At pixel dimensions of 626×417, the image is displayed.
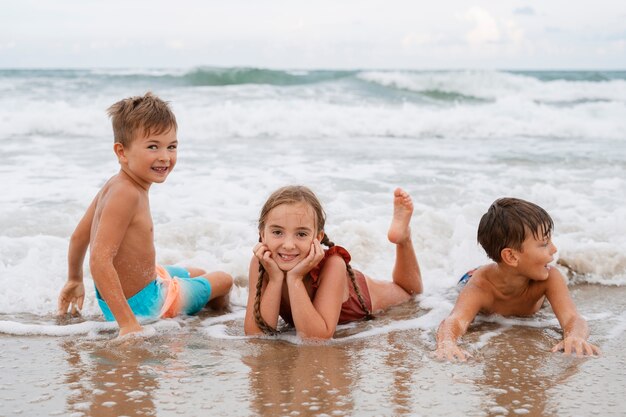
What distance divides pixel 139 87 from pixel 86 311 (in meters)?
18.5

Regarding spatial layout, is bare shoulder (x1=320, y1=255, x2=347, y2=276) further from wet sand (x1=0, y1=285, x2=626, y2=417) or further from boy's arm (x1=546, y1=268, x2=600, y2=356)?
boy's arm (x1=546, y1=268, x2=600, y2=356)

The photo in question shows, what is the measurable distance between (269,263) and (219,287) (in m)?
0.74

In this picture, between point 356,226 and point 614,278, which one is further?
point 356,226

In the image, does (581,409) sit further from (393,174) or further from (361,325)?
(393,174)

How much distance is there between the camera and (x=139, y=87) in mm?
21859

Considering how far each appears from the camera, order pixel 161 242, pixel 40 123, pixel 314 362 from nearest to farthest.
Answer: pixel 314 362
pixel 161 242
pixel 40 123

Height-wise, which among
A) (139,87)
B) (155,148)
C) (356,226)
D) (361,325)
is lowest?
(361,325)

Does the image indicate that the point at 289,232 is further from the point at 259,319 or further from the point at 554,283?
the point at 554,283

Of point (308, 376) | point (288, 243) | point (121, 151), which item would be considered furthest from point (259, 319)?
point (121, 151)

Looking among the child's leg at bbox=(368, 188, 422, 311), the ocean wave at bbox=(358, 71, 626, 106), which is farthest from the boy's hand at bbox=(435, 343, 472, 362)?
the ocean wave at bbox=(358, 71, 626, 106)

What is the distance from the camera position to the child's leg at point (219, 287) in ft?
14.1

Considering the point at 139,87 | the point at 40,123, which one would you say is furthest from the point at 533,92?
the point at 40,123

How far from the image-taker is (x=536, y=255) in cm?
383

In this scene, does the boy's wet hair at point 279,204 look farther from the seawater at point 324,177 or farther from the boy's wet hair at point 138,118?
the boy's wet hair at point 138,118
